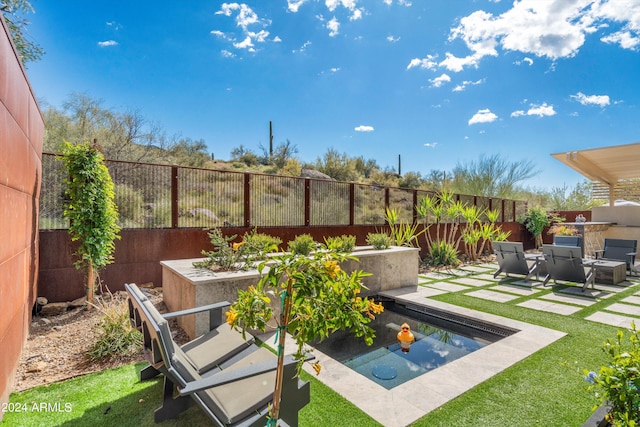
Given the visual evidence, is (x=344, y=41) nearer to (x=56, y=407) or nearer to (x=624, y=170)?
(x=624, y=170)

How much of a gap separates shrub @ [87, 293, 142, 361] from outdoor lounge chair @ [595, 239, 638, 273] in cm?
1036

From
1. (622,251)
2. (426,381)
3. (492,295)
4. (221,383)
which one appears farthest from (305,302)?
(622,251)

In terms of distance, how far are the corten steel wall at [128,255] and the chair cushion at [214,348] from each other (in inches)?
136

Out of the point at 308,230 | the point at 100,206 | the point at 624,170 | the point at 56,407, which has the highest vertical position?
the point at 624,170

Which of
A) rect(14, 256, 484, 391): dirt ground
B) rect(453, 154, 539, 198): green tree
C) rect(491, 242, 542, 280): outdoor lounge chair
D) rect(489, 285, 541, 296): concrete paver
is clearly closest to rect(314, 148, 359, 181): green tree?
rect(453, 154, 539, 198): green tree

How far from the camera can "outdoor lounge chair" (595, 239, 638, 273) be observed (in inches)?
310

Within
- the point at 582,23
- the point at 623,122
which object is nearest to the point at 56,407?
the point at 582,23

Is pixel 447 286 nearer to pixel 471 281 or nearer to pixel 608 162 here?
pixel 471 281

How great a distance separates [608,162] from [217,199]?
1271cm

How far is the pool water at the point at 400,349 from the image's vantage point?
325 centimetres

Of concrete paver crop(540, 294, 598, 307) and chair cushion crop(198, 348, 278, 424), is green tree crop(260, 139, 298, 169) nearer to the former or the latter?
concrete paver crop(540, 294, 598, 307)

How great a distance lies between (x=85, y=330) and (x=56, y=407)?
169cm

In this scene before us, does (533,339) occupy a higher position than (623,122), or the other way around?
(623,122)

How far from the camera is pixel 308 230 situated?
7.62m
